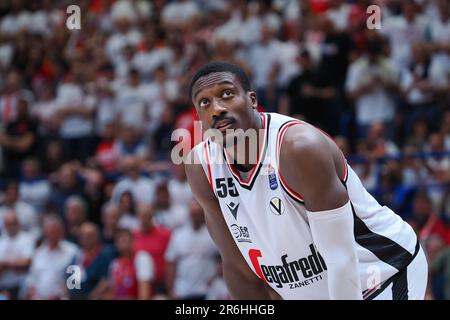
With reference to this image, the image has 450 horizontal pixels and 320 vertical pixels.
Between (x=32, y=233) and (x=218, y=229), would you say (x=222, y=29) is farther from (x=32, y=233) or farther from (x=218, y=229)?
(x=218, y=229)

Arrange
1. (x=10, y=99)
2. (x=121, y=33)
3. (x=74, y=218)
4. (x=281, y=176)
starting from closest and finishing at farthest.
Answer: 1. (x=281, y=176)
2. (x=74, y=218)
3. (x=10, y=99)
4. (x=121, y=33)

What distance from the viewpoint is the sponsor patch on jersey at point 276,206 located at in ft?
11.7

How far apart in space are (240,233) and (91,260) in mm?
5416

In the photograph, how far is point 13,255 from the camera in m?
9.73

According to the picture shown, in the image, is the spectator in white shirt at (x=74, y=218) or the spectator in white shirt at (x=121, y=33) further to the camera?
the spectator in white shirt at (x=121, y=33)

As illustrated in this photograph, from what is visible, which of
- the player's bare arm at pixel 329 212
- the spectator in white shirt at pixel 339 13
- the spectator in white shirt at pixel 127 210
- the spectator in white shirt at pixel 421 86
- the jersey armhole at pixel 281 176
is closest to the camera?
the player's bare arm at pixel 329 212

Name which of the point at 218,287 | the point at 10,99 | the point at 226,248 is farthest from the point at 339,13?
the point at 226,248

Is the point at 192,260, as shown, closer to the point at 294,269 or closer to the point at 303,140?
the point at 294,269

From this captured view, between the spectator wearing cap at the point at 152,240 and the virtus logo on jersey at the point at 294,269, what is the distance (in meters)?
5.42

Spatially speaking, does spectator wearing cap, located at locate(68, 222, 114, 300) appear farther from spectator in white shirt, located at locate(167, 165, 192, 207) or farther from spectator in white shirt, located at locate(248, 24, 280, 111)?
spectator in white shirt, located at locate(248, 24, 280, 111)

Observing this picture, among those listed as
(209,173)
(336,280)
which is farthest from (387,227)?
(209,173)

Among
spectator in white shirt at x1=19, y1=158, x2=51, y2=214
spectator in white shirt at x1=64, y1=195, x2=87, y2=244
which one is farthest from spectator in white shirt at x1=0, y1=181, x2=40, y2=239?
spectator in white shirt at x1=64, y1=195, x2=87, y2=244

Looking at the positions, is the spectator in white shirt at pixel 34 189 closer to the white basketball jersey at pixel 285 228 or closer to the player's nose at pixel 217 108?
the white basketball jersey at pixel 285 228

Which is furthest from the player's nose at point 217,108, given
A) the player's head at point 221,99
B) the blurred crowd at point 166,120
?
the blurred crowd at point 166,120
